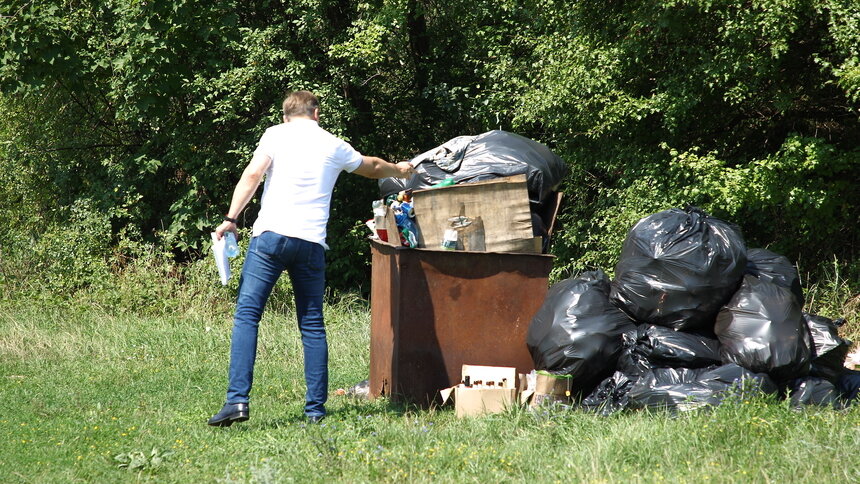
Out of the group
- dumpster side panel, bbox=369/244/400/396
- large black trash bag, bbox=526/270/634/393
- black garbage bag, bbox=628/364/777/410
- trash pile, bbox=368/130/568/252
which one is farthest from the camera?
trash pile, bbox=368/130/568/252

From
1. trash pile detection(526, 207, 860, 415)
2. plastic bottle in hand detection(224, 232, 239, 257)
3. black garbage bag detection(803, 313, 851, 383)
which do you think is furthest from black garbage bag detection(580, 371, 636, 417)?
plastic bottle in hand detection(224, 232, 239, 257)

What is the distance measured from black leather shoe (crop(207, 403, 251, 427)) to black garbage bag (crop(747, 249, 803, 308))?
2.90 m

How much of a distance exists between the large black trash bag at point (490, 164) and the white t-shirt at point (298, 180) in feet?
3.25

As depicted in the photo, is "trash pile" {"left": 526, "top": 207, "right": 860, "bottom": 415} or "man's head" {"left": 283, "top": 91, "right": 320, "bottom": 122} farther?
"man's head" {"left": 283, "top": 91, "right": 320, "bottom": 122}

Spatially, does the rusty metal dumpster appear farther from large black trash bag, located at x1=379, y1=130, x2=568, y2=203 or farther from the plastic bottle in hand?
the plastic bottle in hand

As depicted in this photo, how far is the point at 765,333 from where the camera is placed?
4242 millimetres

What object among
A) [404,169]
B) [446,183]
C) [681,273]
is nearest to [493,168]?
[446,183]

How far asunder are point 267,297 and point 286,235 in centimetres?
34

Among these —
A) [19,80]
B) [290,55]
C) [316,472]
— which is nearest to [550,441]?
[316,472]

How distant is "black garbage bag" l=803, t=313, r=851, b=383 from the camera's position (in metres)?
4.52

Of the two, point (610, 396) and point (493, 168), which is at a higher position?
point (493, 168)

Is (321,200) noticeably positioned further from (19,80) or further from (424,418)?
(19,80)

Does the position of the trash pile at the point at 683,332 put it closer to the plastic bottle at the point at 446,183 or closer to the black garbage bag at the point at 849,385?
the black garbage bag at the point at 849,385

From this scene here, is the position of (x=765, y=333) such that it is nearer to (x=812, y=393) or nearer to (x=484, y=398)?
(x=812, y=393)
